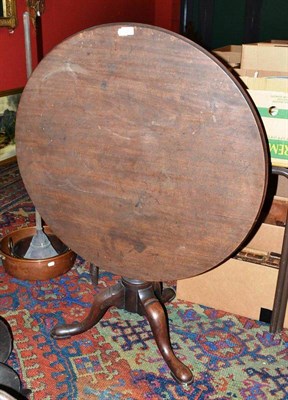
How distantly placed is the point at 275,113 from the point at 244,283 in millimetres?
709

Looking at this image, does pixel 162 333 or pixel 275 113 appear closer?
pixel 275 113

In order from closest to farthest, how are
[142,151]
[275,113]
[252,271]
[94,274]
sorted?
[142,151]
[275,113]
[252,271]
[94,274]

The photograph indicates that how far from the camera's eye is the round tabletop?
1183mm

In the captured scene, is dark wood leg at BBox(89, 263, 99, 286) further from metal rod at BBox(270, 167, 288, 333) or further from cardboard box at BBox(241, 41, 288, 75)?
cardboard box at BBox(241, 41, 288, 75)

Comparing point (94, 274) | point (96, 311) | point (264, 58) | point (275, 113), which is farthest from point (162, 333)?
point (264, 58)

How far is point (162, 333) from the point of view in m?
1.64

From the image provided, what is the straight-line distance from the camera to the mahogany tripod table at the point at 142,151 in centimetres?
118

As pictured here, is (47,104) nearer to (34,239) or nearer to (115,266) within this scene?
(115,266)

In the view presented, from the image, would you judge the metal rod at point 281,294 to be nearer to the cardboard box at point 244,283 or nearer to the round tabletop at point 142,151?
the cardboard box at point 244,283

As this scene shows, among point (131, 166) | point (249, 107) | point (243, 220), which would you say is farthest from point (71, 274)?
point (249, 107)

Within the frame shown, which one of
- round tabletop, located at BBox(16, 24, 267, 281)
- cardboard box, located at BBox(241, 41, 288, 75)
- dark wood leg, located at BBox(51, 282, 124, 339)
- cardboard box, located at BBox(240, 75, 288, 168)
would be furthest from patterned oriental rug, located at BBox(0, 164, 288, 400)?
cardboard box, located at BBox(241, 41, 288, 75)

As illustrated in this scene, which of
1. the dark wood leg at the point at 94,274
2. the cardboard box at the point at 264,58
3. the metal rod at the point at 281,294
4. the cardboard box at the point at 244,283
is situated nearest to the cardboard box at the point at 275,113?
the metal rod at the point at 281,294

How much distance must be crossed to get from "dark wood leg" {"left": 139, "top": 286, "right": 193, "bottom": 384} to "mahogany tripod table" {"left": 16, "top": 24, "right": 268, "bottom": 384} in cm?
2

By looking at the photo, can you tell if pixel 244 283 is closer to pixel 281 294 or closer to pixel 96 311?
pixel 281 294
